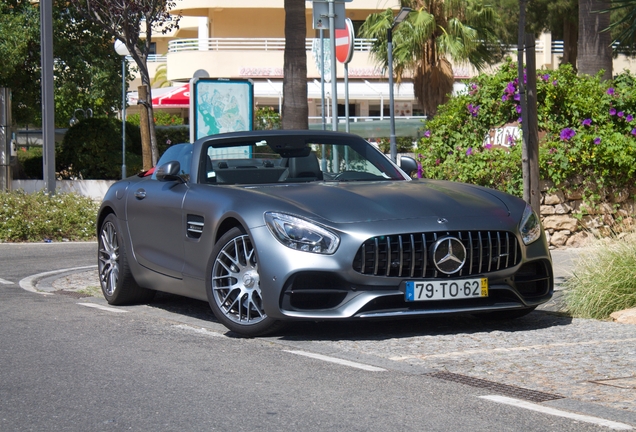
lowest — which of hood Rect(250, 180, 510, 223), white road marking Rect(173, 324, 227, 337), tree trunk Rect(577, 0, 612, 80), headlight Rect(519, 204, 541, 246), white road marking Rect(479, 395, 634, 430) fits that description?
white road marking Rect(479, 395, 634, 430)

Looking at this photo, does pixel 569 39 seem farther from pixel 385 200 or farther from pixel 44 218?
pixel 385 200

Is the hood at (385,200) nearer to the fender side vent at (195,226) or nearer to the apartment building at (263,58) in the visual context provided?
the fender side vent at (195,226)

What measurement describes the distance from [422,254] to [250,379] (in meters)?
1.59

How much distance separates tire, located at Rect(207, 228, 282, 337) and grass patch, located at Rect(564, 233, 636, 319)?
2522mm

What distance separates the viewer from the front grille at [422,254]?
686 cm

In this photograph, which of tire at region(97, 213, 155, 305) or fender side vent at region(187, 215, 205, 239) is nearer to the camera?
fender side vent at region(187, 215, 205, 239)

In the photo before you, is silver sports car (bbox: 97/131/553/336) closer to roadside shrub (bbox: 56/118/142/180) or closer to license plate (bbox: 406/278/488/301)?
license plate (bbox: 406/278/488/301)

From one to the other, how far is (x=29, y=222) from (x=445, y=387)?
12.3 m

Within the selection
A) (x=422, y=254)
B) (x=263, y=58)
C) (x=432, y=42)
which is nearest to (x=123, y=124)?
(x=432, y=42)

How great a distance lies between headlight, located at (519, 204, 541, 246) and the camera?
24.2 ft

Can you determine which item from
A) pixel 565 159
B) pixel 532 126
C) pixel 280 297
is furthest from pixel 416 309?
pixel 565 159

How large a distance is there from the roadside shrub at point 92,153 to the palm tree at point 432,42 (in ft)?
38.4

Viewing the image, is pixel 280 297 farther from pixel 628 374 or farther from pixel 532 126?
pixel 532 126

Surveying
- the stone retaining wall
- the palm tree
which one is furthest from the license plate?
the palm tree
